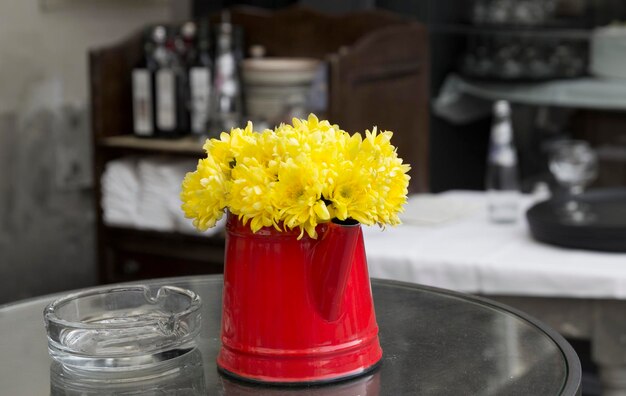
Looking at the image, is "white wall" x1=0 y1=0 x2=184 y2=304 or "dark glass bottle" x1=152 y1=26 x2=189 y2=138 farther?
"white wall" x1=0 y1=0 x2=184 y2=304

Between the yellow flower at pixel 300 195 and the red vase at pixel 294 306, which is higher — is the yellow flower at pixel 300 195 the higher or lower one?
the higher one

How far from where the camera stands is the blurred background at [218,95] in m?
3.28

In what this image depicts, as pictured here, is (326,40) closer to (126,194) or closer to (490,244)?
(126,194)

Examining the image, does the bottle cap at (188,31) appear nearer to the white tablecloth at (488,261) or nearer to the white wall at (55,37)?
the white wall at (55,37)

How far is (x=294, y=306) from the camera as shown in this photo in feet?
3.84

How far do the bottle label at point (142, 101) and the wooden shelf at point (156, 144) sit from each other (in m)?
0.04

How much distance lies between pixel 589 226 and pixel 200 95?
1.50m

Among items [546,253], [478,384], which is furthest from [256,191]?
[546,253]

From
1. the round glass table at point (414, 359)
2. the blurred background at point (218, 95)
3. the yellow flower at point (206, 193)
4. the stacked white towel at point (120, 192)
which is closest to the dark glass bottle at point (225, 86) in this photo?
the blurred background at point (218, 95)

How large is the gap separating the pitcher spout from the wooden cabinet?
6.27 ft

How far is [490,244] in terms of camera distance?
7.49ft

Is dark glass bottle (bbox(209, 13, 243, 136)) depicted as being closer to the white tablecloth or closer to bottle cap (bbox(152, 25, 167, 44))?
bottle cap (bbox(152, 25, 167, 44))

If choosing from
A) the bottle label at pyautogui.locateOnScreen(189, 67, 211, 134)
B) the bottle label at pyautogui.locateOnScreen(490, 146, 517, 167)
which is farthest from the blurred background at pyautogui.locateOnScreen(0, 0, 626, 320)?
the bottle label at pyautogui.locateOnScreen(490, 146, 517, 167)

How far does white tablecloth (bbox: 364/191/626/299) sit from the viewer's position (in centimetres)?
207
